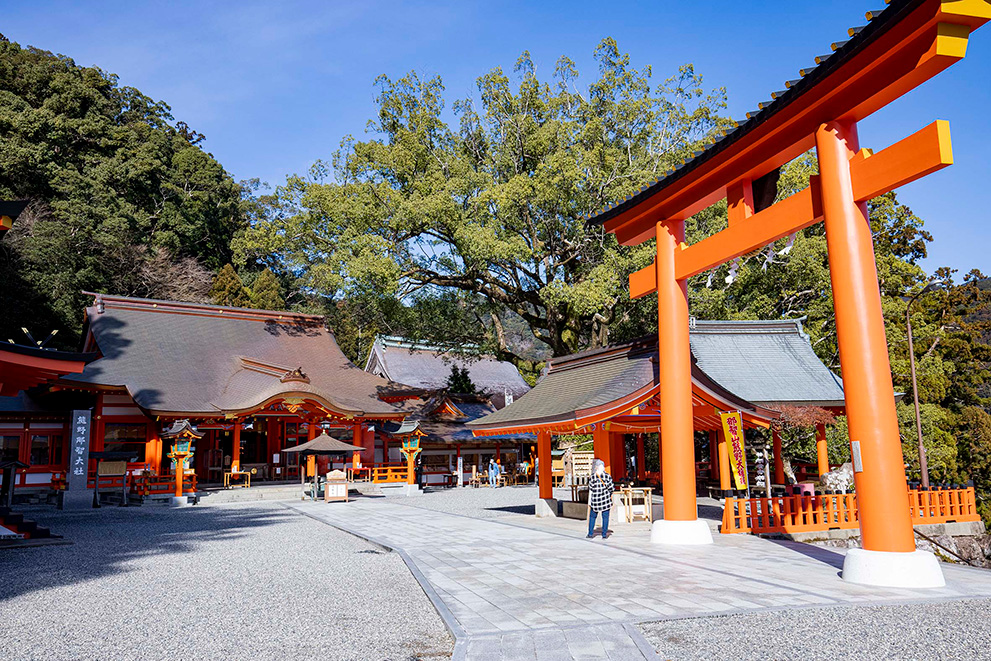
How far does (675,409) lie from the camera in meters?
10.1

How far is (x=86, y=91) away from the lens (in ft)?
128

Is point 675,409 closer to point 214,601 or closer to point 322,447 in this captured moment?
point 214,601

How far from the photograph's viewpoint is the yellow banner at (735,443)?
11234mm

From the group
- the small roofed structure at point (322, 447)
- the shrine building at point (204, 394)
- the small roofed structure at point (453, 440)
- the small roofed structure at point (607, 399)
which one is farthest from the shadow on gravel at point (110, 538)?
the small roofed structure at point (453, 440)

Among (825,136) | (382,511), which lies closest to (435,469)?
(382,511)

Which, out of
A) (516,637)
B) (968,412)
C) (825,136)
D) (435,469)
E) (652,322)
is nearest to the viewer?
(516,637)

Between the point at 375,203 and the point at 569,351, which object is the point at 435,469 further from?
the point at 375,203

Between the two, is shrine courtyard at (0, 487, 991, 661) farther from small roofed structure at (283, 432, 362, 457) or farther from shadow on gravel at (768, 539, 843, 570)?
small roofed structure at (283, 432, 362, 457)

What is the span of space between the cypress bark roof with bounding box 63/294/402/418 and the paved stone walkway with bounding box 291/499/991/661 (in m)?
14.6

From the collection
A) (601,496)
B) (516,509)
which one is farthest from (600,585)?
(516,509)

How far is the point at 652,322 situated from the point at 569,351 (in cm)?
285

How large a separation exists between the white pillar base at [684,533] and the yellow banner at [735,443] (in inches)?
68.7

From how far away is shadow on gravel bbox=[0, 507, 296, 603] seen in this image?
830 cm

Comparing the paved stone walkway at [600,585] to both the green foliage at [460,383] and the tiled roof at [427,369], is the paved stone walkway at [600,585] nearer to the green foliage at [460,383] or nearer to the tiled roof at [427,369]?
the green foliage at [460,383]
